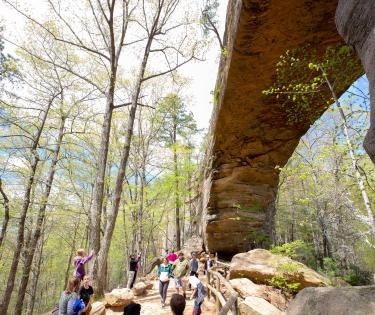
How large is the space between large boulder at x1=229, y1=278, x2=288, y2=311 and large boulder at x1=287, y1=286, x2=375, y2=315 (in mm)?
4524

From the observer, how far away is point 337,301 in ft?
9.00

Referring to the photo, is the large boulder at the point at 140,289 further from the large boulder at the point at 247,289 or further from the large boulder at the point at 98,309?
the large boulder at the point at 247,289

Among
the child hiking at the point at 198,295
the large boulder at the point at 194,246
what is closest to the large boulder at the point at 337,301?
the child hiking at the point at 198,295

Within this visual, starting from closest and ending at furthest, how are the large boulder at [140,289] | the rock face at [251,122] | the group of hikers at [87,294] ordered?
the group of hikers at [87,294], the rock face at [251,122], the large boulder at [140,289]

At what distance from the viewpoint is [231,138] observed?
12.5 metres

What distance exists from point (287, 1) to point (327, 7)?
1.16 meters

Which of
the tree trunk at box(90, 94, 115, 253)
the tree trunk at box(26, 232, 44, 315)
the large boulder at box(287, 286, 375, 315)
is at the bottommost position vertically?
the tree trunk at box(26, 232, 44, 315)

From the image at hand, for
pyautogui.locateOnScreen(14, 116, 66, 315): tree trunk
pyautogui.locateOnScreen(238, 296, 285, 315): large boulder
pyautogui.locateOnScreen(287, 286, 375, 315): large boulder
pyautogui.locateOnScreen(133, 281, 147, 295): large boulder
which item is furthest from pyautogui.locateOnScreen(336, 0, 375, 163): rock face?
pyautogui.locateOnScreen(14, 116, 66, 315): tree trunk

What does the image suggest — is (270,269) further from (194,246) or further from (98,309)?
(194,246)

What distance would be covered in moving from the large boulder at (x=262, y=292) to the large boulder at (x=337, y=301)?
452 centimetres

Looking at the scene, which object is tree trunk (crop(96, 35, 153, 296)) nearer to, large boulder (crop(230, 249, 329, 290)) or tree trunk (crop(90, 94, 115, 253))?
tree trunk (crop(90, 94, 115, 253))

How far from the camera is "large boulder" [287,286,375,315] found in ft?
8.44

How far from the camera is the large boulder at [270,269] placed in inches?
314

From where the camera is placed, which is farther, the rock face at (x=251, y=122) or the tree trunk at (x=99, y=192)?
the tree trunk at (x=99, y=192)
